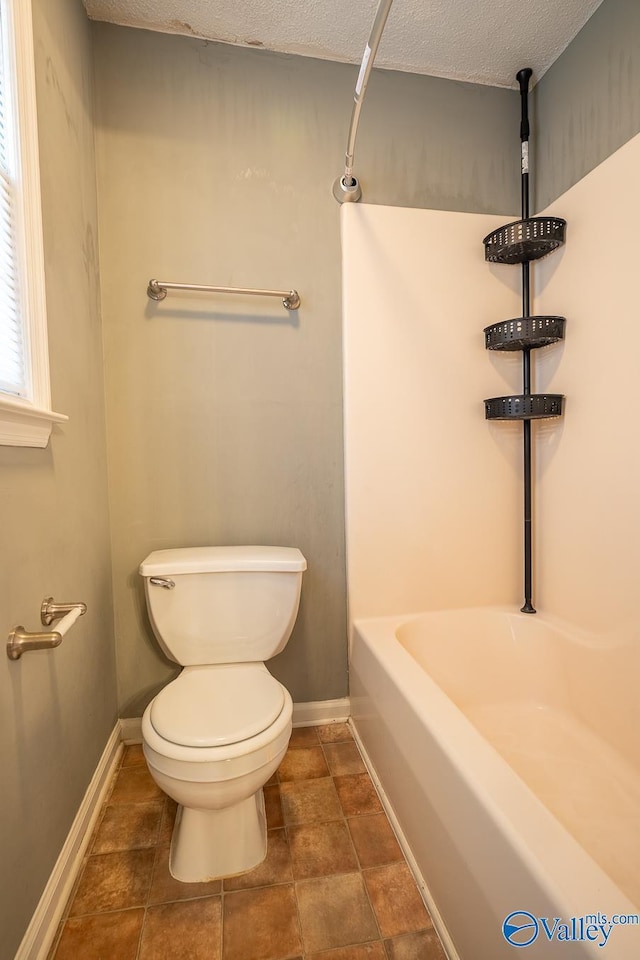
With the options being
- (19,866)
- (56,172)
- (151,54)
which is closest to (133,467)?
(56,172)

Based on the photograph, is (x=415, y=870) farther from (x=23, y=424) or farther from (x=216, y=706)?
(x=23, y=424)

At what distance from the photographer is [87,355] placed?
1384 mm

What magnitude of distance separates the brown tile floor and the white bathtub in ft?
0.31

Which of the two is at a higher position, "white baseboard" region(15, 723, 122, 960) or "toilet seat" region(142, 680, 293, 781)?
"toilet seat" region(142, 680, 293, 781)

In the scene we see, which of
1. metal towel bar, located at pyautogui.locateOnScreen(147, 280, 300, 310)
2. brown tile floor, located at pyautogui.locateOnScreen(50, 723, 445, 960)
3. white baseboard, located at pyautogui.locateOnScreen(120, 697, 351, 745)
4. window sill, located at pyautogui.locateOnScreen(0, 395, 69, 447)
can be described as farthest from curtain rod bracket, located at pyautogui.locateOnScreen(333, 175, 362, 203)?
brown tile floor, located at pyautogui.locateOnScreen(50, 723, 445, 960)

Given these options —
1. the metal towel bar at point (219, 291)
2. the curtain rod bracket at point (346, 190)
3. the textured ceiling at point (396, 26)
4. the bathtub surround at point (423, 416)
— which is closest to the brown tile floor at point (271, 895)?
the bathtub surround at point (423, 416)

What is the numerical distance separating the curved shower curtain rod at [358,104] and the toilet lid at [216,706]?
168 centimetres

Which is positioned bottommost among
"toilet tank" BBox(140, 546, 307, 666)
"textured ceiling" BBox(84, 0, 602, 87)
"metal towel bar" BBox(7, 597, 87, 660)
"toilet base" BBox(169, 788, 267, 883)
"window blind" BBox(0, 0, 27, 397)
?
"toilet base" BBox(169, 788, 267, 883)

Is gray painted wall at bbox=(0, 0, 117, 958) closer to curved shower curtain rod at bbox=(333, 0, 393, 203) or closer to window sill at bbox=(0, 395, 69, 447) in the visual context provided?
window sill at bbox=(0, 395, 69, 447)

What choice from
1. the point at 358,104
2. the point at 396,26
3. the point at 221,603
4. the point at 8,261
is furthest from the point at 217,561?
the point at 396,26

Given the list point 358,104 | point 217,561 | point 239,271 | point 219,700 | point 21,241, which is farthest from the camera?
point 239,271

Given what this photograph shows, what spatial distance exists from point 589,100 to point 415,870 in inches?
93.1

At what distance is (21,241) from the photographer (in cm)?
98

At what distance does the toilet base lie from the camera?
1151 millimetres
